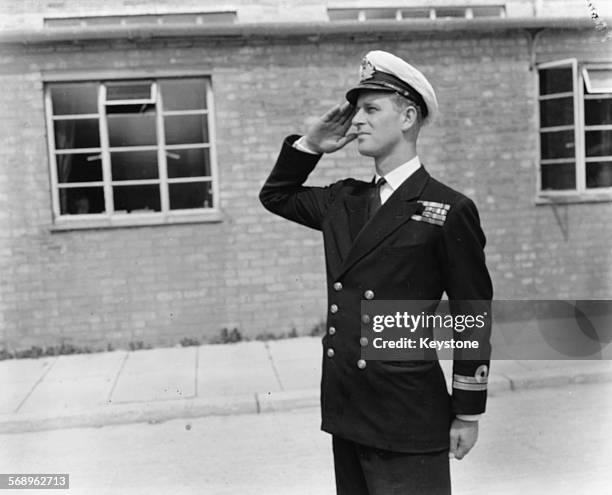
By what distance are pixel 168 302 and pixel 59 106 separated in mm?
2468

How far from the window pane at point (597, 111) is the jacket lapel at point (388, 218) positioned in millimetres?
6786

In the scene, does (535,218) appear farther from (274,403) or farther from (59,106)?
(59,106)

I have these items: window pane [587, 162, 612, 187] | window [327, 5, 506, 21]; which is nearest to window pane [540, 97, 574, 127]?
window pane [587, 162, 612, 187]

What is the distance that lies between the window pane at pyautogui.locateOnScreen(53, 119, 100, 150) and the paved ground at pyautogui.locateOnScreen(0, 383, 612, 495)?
3.41m

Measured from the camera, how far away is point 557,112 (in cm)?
848

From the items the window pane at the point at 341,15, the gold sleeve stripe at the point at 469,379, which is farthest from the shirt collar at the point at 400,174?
the window pane at the point at 341,15

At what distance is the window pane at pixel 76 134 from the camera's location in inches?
311

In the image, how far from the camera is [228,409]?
6.07m

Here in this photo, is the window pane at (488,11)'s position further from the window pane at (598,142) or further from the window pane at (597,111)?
the window pane at (598,142)

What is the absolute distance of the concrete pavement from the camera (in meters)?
6.04

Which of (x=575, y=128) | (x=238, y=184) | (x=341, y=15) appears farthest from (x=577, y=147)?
(x=238, y=184)

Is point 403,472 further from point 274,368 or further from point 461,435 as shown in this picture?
point 274,368

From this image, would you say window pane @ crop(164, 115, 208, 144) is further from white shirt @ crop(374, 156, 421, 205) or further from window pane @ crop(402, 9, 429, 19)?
white shirt @ crop(374, 156, 421, 205)

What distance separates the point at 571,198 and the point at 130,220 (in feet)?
17.0
